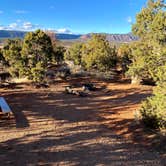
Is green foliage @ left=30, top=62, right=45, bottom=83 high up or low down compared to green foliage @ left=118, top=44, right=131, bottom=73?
down

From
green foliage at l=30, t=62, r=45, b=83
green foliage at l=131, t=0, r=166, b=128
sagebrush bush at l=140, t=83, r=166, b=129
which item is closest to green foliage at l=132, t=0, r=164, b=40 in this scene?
green foliage at l=131, t=0, r=166, b=128

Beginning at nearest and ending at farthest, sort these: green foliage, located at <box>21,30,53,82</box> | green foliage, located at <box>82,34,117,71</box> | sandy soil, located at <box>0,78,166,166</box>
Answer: sandy soil, located at <box>0,78,166,166</box> → green foliage, located at <box>21,30,53,82</box> → green foliage, located at <box>82,34,117,71</box>

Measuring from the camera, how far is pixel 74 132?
14203mm

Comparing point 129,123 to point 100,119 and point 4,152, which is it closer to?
point 100,119

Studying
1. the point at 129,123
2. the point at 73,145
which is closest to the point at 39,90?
the point at 129,123

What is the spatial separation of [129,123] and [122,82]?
52.6 ft

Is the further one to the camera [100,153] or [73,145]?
[73,145]

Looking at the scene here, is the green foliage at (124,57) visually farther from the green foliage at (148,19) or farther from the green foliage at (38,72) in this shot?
the green foliage at (148,19)

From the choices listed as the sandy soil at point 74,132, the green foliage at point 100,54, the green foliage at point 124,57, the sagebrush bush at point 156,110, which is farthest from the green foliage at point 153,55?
the green foliage at point 124,57

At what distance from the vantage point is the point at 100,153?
11508mm

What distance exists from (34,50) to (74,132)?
1503cm

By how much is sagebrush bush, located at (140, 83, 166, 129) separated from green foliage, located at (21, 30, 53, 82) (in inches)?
543

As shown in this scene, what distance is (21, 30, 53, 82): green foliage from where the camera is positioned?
26.6 m

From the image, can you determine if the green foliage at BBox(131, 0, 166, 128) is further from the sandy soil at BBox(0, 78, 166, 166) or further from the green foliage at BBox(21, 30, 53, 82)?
the green foliage at BBox(21, 30, 53, 82)
